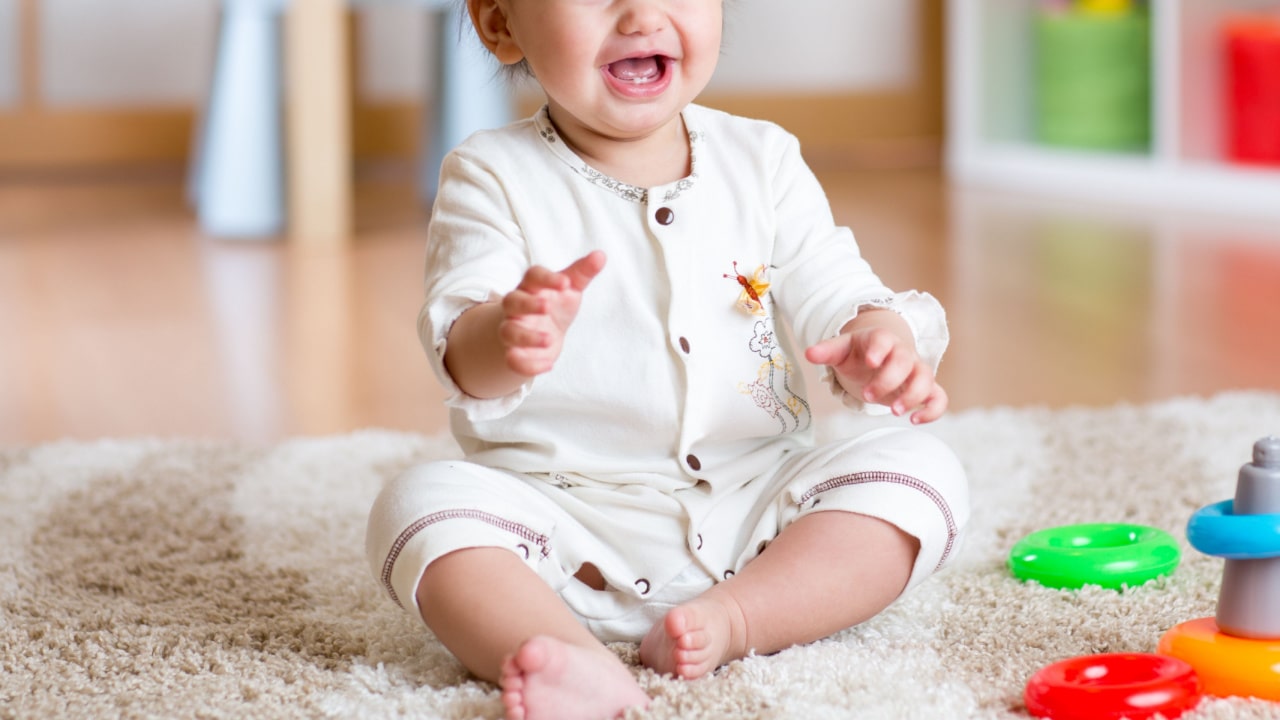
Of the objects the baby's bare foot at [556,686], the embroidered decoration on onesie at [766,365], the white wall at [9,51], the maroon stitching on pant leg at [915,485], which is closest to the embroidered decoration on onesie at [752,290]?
the embroidered decoration on onesie at [766,365]

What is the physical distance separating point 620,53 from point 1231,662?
0.39 meters

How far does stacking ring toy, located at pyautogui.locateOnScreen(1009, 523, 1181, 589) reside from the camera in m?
0.77

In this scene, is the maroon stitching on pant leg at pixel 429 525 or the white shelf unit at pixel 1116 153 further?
the white shelf unit at pixel 1116 153

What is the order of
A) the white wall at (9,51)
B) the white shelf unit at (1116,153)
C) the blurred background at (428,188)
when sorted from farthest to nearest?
1. the white wall at (9,51)
2. the white shelf unit at (1116,153)
3. the blurred background at (428,188)

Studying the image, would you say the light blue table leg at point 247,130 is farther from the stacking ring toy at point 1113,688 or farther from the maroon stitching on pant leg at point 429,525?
the stacking ring toy at point 1113,688

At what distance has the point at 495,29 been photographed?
31.2 inches

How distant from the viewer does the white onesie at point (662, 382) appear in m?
0.73

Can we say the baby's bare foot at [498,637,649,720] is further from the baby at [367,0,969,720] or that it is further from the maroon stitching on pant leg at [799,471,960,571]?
the maroon stitching on pant leg at [799,471,960,571]

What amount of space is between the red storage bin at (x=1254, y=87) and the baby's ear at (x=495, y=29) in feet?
6.03

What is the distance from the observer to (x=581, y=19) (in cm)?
73

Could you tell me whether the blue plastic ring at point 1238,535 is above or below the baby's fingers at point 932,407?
below

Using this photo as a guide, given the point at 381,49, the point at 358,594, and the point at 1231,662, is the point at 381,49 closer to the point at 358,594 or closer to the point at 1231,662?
the point at 358,594

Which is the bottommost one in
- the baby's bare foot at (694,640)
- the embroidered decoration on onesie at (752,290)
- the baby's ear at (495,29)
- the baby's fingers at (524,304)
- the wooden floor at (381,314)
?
the wooden floor at (381,314)

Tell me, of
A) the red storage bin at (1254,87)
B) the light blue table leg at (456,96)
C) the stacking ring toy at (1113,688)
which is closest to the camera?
the stacking ring toy at (1113,688)
